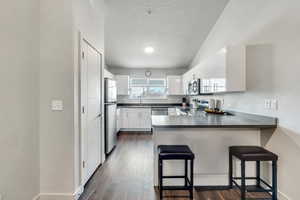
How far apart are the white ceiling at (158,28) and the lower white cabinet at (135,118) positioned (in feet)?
5.53

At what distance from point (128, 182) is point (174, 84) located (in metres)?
4.43

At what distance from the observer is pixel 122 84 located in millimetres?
6676

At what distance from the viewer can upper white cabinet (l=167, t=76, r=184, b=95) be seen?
666 cm

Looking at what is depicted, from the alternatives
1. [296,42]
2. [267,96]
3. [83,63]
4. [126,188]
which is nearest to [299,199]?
[267,96]

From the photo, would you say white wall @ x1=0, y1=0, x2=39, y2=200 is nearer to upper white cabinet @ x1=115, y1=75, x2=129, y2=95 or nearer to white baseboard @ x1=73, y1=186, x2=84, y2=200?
white baseboard @ x1=73, y1=186, x2=84, y2=200

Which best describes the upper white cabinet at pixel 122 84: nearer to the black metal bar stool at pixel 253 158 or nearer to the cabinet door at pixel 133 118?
the cabinet door at pixel 133 118

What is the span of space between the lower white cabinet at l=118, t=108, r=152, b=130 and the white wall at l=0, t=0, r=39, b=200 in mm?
4297

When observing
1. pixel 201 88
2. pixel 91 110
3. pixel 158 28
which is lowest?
pixel 91 110

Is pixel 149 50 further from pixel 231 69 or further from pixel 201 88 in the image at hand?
pixel 231 69

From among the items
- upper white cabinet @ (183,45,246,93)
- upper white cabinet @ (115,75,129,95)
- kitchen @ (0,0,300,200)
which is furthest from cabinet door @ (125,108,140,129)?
upper white cabinet @ (183,45,246,93)

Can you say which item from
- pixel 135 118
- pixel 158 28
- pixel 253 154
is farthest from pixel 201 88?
pixel 135 118

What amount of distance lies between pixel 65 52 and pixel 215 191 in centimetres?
256

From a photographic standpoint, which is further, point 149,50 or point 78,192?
point 149,50

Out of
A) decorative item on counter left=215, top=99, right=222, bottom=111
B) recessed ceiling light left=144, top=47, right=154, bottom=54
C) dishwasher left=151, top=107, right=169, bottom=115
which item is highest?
recessed ceiling light left=144, top=47, right=154, bottom=54
